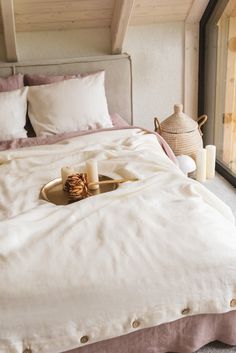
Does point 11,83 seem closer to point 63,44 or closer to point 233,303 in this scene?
point 63,44

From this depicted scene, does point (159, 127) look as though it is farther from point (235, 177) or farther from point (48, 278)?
point (48, 278)

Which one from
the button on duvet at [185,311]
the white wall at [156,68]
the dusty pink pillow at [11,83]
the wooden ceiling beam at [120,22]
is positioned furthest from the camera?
the white wall at [156,68]

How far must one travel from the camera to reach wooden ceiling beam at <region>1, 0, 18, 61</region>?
2637mm

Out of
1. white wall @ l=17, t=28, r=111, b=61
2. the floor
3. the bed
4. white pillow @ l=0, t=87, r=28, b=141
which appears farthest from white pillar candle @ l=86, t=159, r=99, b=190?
white wall @ l=17, t=28, r=111, b=61

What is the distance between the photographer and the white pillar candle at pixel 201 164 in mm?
3041

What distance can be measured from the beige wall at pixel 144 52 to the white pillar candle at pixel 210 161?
667mm

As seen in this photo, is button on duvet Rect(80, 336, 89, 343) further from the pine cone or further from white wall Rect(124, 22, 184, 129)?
white wall Rect(124, 22, 184, 129)

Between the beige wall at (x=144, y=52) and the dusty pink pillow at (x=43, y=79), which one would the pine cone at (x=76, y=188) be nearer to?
the dusty pink pillow at (x=43, y=79)

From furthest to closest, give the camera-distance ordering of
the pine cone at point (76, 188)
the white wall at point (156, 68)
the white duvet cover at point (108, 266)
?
the white wall at point (156, 68) < the pine cone at point (76, 188) < the white duvet cover at point (108, 266)

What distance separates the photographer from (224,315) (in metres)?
1.53

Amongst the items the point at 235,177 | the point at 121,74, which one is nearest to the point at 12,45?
the point at 121,74

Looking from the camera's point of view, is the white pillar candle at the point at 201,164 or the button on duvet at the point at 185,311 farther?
the white pillar candle at the point at 201,164

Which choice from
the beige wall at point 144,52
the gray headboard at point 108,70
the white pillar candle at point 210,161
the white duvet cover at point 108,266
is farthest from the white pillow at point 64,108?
the white duvet cover at point 108,266

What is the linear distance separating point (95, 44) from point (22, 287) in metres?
2.45
